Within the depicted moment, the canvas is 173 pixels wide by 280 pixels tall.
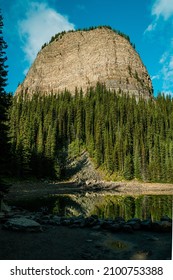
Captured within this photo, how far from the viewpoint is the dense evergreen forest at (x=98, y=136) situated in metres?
78.8

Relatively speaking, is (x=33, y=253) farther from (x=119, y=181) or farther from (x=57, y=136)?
(x=57, y=136)

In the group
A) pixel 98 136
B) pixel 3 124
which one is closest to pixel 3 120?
pixel 3 124

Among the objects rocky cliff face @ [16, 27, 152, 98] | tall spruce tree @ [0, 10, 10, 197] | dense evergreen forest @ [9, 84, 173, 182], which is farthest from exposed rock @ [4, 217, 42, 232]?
rocky cliff face @ [16, 27, 152, 98]

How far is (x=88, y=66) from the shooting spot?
541ft

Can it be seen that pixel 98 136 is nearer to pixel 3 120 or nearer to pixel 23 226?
pixel 3 120

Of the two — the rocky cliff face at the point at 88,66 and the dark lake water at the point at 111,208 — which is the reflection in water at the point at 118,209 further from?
the rocky cliff face at the point at 88,66

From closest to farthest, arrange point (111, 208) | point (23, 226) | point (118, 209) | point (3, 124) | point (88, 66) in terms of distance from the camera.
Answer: point (23, 226)
point (3, 124)
point (118, 209)
point (111, 208)
point (88, 66)

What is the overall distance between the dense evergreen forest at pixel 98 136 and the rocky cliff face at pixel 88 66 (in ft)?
108

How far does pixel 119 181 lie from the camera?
77.4 m

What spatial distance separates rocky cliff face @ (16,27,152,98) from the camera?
154 meters

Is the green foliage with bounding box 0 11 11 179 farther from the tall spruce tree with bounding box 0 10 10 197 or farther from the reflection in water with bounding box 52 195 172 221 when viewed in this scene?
the reflection in water with bounding box 52 195 172 221

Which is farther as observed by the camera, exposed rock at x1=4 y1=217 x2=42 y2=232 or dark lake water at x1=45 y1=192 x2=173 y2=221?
dark lake water at x1=45 y1=192 x2=173 y2=221

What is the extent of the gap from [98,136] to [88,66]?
272 ft

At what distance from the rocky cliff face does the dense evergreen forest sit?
33.0 m
